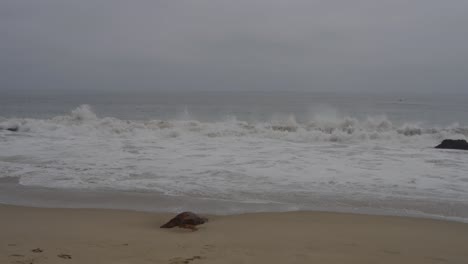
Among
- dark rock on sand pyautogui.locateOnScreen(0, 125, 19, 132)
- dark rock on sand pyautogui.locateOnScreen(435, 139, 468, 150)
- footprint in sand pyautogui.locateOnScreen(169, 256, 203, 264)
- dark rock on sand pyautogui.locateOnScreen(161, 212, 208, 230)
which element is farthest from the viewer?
dark rock on sand pyautogui.locateOnScreen(0, 125, 19, 132)

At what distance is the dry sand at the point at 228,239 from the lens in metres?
4.49

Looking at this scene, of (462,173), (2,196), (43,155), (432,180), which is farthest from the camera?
(43,155)

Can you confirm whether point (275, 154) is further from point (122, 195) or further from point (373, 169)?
point (122, 195)

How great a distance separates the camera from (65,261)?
4258 millimetres

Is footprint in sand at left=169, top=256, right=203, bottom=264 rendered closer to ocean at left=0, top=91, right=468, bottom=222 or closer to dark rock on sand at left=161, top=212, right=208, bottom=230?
dark rock on sand at left=161, top=212, right=208, bottom=230

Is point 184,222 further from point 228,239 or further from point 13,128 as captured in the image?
point 13,128

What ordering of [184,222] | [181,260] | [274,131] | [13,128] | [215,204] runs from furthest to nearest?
[13,128] → [274,131] → [215,204] → [184,222] → [181,260]

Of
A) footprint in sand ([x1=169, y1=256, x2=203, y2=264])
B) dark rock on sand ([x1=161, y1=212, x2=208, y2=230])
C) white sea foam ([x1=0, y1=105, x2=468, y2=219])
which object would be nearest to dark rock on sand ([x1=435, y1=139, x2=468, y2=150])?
white sea foam ([x1=0, y1=105, x2=468, y2=219])

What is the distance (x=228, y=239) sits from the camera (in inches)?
204

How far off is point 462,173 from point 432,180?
1493 millimetres

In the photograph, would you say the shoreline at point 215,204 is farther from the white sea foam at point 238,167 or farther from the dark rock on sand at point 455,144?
the dark rock on sand at point 455,144

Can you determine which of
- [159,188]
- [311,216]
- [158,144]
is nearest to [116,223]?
[159,188]

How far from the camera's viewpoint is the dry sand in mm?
4488

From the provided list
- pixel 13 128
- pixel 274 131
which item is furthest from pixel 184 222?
pixel 13 128
